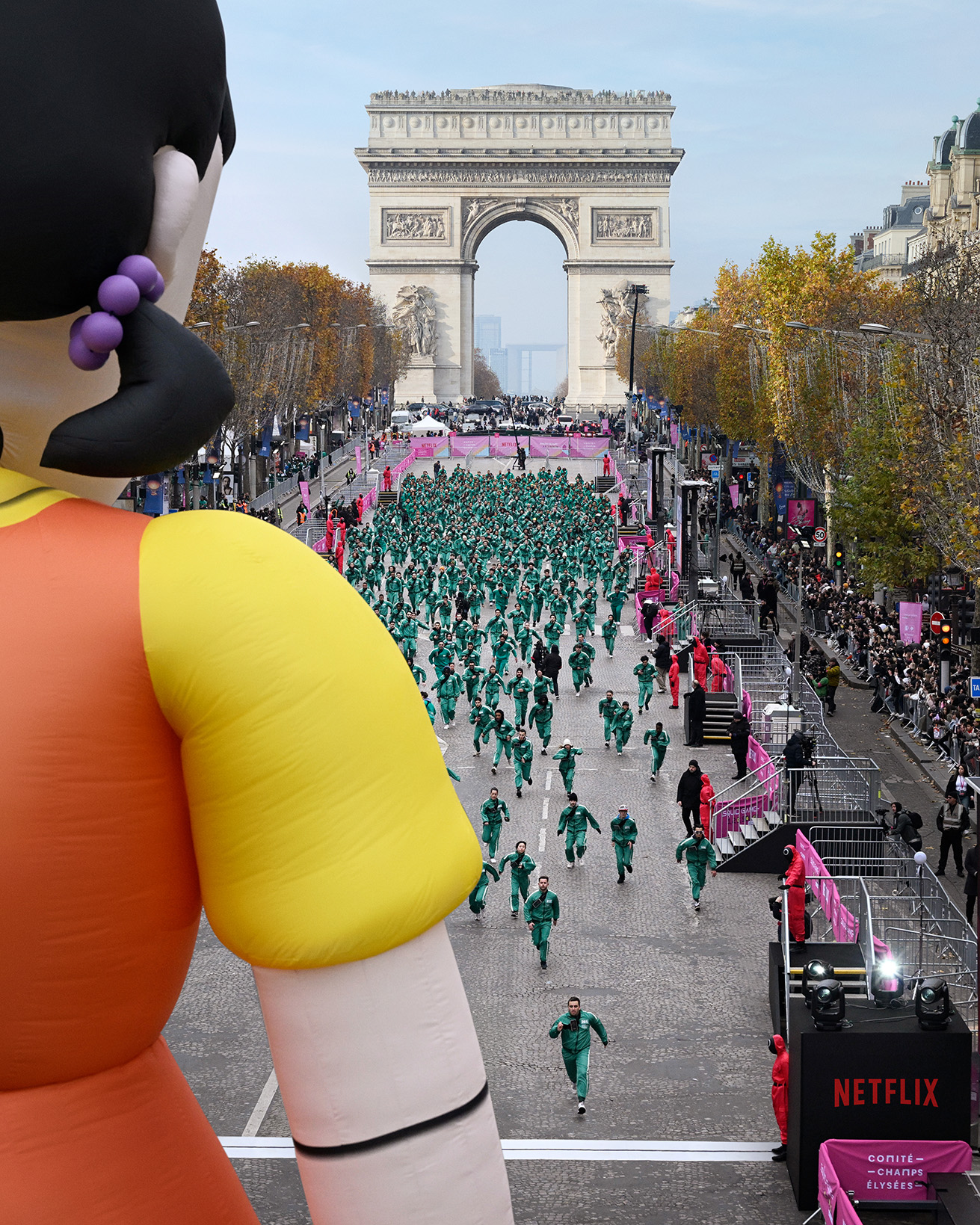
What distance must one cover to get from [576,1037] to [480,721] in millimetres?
11244

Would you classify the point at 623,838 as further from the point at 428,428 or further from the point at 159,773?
the point at 428,428

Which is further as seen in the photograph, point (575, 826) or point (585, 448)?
point (585, 448)

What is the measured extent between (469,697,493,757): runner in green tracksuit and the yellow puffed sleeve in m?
19.2

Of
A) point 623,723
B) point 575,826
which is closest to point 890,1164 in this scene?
point 575,826

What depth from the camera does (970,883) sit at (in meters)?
15.3

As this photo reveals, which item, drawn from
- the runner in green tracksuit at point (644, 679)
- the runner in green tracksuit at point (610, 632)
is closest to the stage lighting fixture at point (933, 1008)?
the runner in green tracksuit at point (644, 679)

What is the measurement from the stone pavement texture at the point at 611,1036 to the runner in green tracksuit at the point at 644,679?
6.00 m

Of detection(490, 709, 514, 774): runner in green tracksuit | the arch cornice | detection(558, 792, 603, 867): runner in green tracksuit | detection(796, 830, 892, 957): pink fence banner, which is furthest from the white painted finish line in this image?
the arch cornice

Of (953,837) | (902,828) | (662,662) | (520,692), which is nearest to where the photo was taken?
(902,828)

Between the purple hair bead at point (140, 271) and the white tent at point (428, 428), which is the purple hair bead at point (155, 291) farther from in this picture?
the white tent at point (428, 428)

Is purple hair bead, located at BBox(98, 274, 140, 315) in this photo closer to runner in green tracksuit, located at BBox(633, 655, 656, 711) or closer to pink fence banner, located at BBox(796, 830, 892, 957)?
pink fence banner, located at BBox(796, 830, 892, 957)

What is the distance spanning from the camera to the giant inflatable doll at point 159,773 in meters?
2.87

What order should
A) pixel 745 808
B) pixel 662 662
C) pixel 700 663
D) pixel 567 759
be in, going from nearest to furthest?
pixel 745 808 → pixel 567 759 → pixel 700 663 → pixel 662 662

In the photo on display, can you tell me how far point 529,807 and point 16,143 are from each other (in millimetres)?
17929
